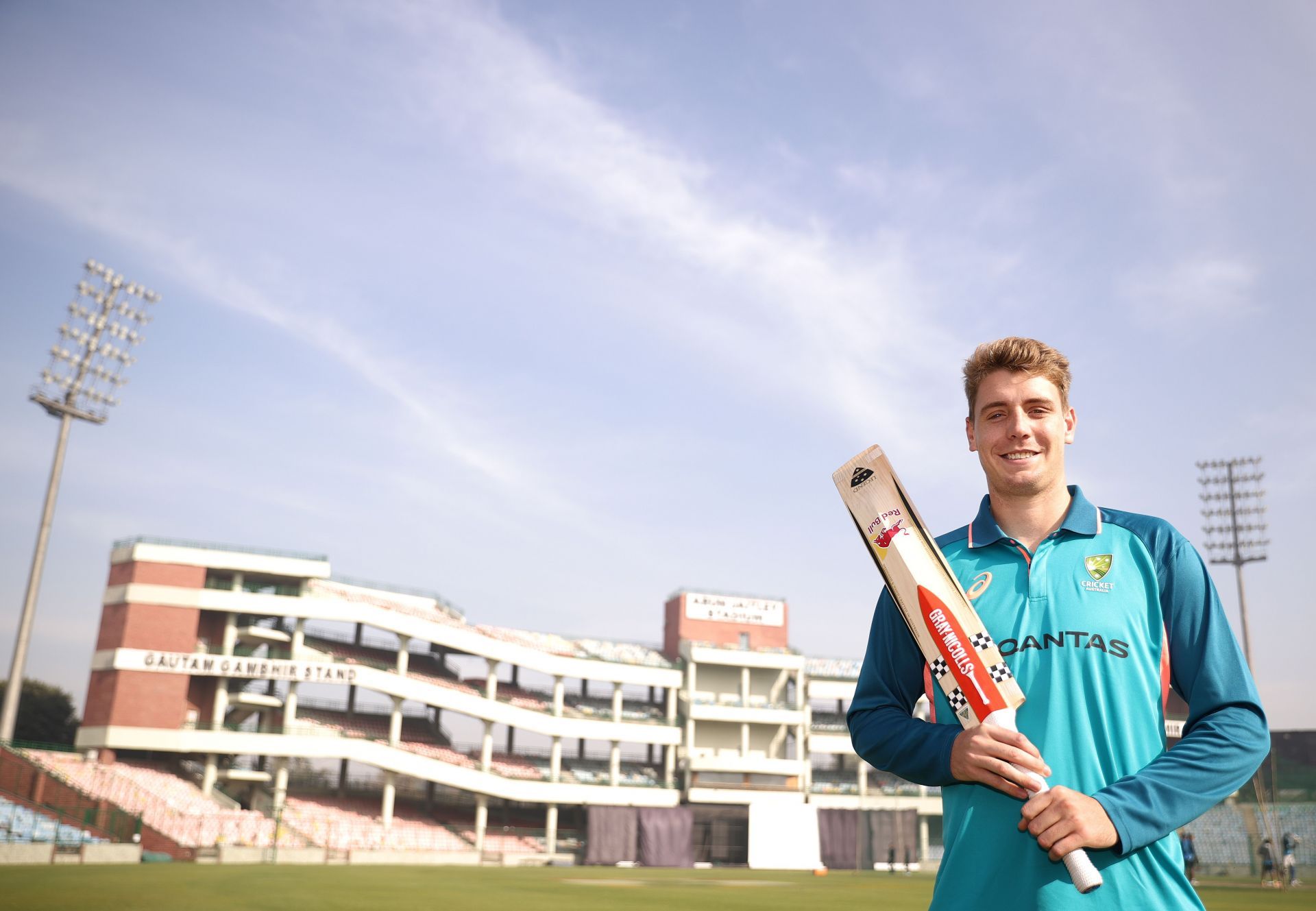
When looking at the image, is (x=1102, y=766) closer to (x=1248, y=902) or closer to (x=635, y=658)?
(x=1248, y=902)

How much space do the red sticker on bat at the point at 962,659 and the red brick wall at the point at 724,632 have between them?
230ft

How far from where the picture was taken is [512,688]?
66062mm

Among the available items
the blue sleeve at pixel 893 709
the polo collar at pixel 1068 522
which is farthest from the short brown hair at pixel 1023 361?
the blue sleeve at pixel 893 709

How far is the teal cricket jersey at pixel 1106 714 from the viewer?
248cm

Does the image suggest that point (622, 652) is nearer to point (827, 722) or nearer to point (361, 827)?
point (827, 722)

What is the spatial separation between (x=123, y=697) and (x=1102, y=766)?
56.9 metres

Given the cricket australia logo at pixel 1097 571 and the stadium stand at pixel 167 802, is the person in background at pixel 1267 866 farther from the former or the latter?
the cricket australia logo at pixel 1097 571

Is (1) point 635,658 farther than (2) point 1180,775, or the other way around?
(1) point 635,658

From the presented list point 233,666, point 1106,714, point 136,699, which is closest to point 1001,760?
point 1106,714

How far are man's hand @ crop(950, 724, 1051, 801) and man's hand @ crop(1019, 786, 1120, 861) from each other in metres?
0.07

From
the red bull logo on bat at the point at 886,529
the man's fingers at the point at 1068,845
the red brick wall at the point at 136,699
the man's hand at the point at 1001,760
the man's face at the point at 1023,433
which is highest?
the red brick wall at the point at 136,699

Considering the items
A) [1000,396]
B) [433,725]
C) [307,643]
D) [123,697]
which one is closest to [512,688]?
[433,725]

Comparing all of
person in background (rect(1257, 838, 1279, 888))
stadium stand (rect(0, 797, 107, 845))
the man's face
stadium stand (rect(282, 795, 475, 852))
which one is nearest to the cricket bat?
the man's face

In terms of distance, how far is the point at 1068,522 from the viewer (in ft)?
9.55
